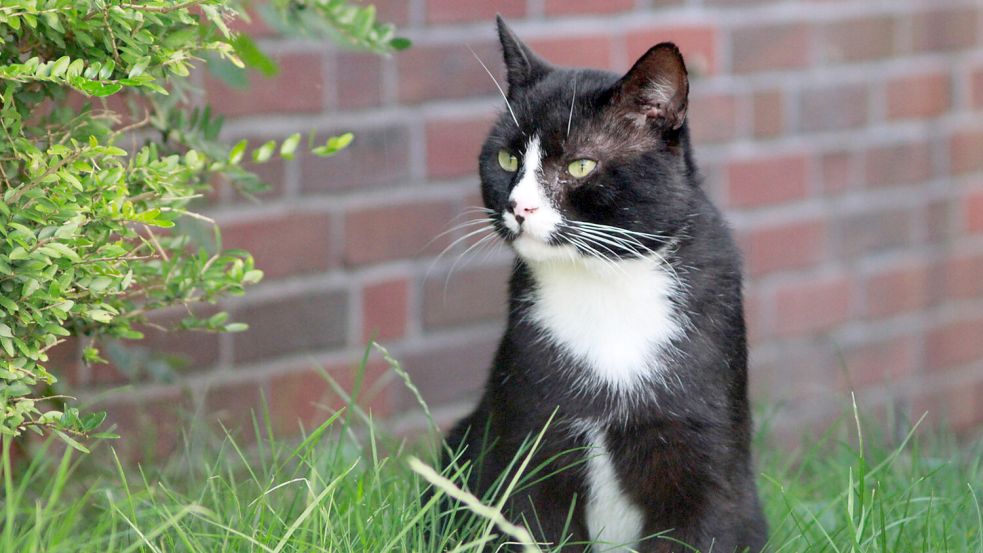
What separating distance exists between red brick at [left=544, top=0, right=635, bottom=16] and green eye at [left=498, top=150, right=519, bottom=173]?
3.11 ft

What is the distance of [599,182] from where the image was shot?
162 centimetres

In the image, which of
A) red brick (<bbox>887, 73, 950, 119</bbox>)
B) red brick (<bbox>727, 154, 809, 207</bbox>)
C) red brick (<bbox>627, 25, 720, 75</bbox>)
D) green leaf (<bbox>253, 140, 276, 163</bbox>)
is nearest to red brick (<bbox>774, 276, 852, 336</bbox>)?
red brick (<bbox>727, 154, 809, 207</bbox>)

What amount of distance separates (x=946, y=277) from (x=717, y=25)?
105 centimetres

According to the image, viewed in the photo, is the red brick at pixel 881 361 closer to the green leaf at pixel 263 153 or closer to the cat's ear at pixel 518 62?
the cat's ear at pixel 518 62

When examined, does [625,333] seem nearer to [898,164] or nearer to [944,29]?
[898,164]

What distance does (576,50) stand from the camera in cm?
261

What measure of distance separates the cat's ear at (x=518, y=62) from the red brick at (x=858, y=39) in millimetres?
1442

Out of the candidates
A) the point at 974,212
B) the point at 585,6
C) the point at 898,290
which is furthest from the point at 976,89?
the point at 585,6

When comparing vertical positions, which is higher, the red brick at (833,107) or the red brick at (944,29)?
the red brick at (944,29)

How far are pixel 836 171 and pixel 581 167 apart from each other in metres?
1.61

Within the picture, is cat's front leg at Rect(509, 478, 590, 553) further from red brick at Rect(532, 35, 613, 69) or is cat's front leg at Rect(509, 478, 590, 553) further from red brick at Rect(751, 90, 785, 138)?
red brick at Rect(751, 90, 785, 138)

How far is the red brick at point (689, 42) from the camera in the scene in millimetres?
2703

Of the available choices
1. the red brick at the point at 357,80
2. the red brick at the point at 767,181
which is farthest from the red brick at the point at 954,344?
the red brick at the point at 357,80

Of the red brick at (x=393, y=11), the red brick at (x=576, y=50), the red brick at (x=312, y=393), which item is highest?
the red brick at (x=393, y=11)
